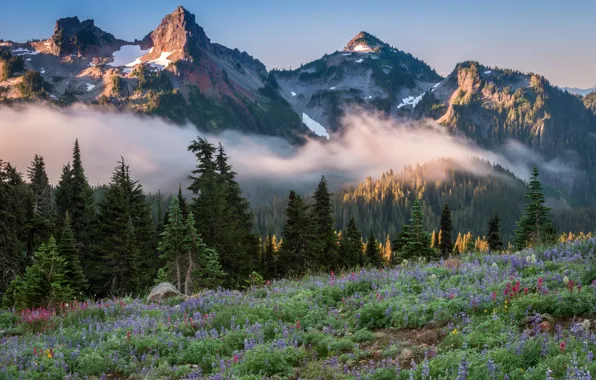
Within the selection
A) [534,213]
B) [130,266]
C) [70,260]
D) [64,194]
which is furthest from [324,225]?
[64,194]

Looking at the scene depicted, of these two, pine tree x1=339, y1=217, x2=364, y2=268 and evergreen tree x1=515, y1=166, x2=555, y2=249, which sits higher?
evergreen tree x1=515, y1=166, x2=555, y2=249

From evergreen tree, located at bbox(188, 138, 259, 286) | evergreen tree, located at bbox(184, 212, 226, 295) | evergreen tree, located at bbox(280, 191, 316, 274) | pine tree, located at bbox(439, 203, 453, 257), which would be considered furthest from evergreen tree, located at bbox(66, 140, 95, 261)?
pine tree, located at bbox(439, 203, 453, 257)

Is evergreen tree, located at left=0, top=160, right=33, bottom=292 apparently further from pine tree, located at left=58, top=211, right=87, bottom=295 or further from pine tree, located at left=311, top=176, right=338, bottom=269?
pine tree, located at left=311, top=176, right=338, bottom=269

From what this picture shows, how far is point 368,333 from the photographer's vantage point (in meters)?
Answer: 7.98

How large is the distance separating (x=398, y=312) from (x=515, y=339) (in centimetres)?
262

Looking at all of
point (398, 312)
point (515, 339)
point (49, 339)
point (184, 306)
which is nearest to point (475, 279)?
point (398, 312)

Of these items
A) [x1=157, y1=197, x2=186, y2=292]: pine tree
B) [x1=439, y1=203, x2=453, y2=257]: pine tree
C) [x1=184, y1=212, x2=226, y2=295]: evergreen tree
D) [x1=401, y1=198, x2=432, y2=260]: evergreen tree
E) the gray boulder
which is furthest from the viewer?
[x1=439, y1=203, x2=453, y2=257]: pine tree

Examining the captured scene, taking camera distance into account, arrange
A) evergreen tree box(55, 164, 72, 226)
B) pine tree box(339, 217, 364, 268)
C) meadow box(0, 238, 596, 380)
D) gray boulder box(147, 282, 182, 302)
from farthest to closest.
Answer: pine tree box(339, 217, 364, 268) < evergreen tree box(55, 164, 72, 226) < gray boulder box(147, 282, 182, 302) < meadow box(0, 238, 596, 380)

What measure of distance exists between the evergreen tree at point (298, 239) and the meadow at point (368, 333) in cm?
3339

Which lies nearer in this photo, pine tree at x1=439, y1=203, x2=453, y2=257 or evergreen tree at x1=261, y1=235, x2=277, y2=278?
evergreen tree at x1=261, y1=235, x2=277, y2=278

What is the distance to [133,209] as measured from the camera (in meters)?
41.3

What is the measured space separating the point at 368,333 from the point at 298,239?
37.4 meters

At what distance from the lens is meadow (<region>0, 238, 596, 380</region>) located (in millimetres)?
5851

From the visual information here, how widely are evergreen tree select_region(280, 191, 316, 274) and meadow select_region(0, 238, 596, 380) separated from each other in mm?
33393
